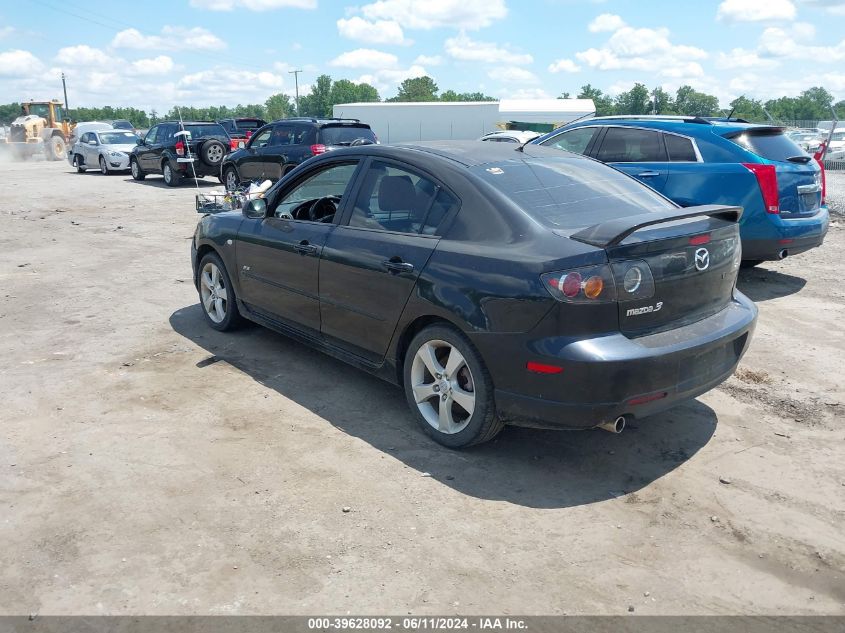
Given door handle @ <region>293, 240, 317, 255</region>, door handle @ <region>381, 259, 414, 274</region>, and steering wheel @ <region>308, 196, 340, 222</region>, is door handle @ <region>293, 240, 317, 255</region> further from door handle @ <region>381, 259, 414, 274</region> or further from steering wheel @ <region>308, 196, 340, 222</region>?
door handle @ <region>381, 259, 414, 274</region>

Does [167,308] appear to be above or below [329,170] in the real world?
below

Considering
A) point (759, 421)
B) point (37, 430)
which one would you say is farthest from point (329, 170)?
point (759, 421)

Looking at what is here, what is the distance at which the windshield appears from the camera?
2570 centimetres

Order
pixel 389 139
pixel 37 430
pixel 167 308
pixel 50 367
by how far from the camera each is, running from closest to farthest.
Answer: pixel 37 430 < pixel 50 367 < pixel 167 308 < pixel 389 139

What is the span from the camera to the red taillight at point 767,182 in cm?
718

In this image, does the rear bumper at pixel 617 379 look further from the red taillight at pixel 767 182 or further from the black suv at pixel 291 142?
the black suv at pixel 291 142

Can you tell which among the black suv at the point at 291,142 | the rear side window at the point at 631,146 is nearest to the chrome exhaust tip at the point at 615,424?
the rear side window at the point at 631,146

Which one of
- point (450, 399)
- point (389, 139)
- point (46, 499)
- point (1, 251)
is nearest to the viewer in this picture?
point (46, 499)

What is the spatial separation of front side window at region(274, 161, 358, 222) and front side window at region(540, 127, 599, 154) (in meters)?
4.05

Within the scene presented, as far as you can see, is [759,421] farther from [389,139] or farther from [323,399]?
[389,139]

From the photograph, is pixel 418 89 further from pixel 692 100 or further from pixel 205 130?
pixel 205 130

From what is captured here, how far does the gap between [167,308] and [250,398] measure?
2777mm

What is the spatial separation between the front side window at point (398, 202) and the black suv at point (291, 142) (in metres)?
11.0

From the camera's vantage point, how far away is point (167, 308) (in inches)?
291
